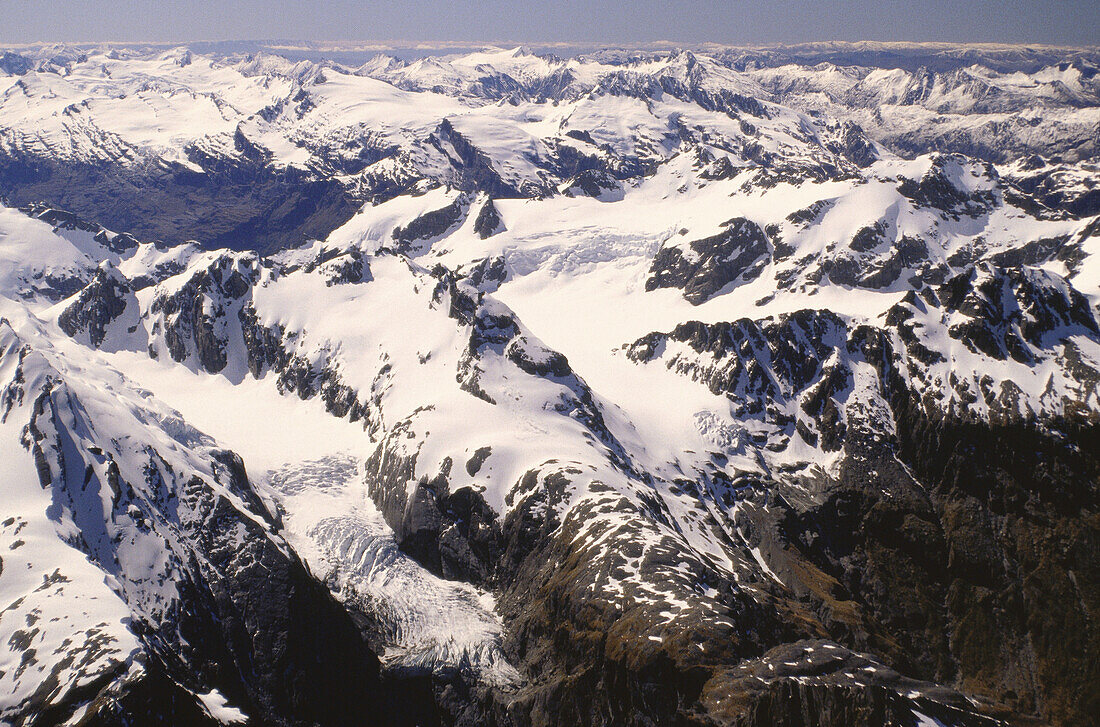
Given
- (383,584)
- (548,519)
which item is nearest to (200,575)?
(383,584)

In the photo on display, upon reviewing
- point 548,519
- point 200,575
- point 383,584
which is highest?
point 548,519

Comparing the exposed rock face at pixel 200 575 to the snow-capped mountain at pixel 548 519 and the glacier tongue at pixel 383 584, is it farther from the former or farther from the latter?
the glacier tongue at pixel 383 584

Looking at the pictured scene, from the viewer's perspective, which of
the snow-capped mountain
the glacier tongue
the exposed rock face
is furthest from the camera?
the glacier tongue

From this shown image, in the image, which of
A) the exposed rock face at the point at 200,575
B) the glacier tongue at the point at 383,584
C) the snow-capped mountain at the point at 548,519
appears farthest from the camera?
the glacier tongue at the point at 383,584

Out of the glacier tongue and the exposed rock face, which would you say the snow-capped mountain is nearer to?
the exposed rock face

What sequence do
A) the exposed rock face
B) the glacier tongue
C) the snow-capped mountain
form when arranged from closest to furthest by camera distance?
the snow-capped mountain, the exposed rock face, the glacier tongue

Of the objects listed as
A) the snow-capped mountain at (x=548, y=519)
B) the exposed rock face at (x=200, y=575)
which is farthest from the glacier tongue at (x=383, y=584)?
the exposed rock face at (x=200, y=575)

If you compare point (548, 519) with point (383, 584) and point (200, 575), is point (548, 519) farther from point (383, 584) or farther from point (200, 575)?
point (200, 575)

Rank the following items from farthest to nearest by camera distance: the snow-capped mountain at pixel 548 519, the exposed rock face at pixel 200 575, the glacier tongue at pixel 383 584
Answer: the glacier tongue at pixel 383 584, the exposed rock face at pixel 200 575, the snow-capped mountain at pixel 548 519

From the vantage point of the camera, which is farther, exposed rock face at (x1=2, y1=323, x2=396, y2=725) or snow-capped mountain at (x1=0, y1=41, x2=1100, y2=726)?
exposed rock face at (x1=2, y1=323, x2=396, y2=725)

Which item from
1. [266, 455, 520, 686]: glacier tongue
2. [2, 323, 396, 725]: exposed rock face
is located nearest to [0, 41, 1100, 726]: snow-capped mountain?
[2, 323, 396, 725]: exposed rock face

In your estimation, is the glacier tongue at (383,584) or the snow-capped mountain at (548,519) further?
the glacier tongue at (383,584)
